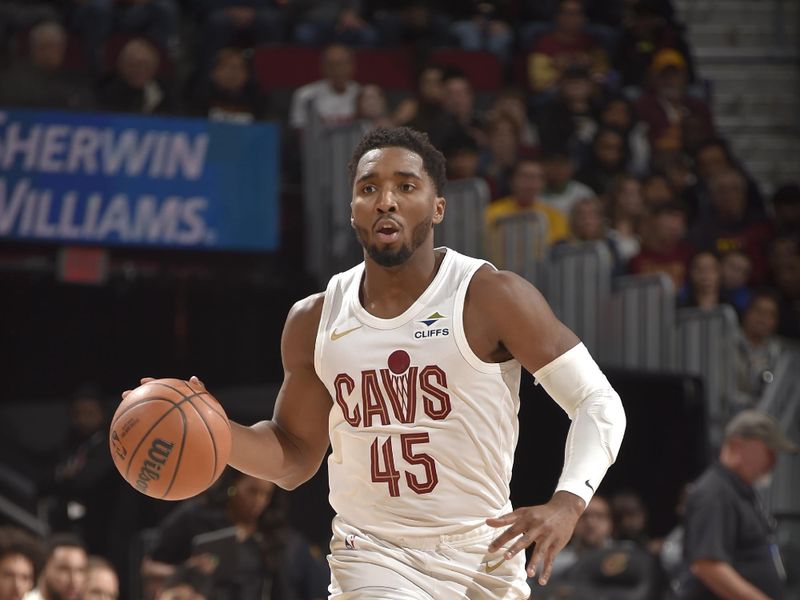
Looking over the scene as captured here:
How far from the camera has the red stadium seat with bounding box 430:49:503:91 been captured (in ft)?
37.6

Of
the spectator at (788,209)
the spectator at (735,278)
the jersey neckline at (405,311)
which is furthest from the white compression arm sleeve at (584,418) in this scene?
the spectator at (788,209)

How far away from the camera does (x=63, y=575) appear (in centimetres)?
664

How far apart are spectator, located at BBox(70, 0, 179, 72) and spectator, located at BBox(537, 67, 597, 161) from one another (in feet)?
9.63

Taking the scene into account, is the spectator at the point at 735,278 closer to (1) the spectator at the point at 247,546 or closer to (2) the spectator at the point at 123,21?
(1) the spectator at the point at 247,546

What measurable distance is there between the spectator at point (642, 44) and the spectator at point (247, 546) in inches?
271

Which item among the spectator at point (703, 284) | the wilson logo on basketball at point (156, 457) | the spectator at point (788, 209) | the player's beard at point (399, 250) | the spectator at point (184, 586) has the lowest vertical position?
the spectator at point (184, 586)

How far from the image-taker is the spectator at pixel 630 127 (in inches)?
431

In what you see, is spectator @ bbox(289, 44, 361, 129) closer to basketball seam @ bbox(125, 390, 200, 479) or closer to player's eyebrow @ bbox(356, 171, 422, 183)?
player's eyebrow @ bbox(356, 171, 422, 183)

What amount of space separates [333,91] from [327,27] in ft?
4.52

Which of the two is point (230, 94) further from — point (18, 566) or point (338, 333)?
point (338, 333)

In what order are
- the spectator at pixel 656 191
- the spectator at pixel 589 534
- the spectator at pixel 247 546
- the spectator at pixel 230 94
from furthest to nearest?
the spectator at pixel 656 191 < the spectator at pixel 230 94 < the spectator at pixel 589 534 < the spectator at pixel 247 546

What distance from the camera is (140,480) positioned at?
3.73 metres

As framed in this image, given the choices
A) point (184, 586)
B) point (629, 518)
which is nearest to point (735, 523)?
point (629, 518)

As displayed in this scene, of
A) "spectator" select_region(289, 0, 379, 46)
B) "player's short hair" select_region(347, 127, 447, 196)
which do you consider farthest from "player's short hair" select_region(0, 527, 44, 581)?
"spectator" select_region(289, 0, 379, 46)
